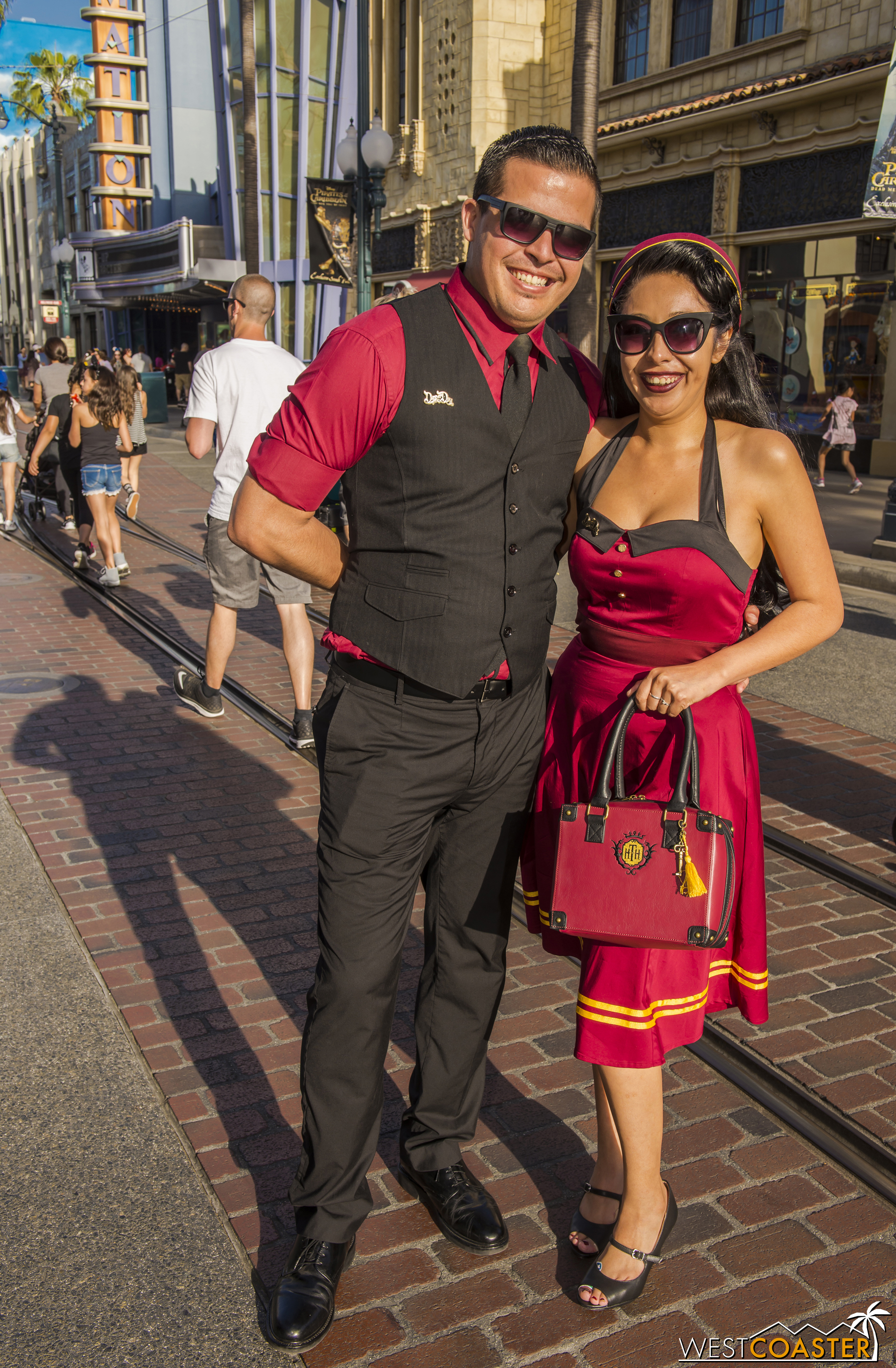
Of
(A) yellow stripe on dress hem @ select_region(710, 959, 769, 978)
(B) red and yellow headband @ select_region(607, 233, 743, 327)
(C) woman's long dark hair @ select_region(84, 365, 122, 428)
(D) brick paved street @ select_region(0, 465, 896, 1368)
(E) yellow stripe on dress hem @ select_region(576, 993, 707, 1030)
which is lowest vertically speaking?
(D) brick paved street @ select_region(0, 465, 896, 1368)

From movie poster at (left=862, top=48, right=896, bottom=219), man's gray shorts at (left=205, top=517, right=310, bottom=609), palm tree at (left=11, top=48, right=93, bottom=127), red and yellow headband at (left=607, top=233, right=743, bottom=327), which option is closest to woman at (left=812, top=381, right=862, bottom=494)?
movie poster at (left=862, top=48, right=896, bottom=219)

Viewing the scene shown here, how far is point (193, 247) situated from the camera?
38438mm

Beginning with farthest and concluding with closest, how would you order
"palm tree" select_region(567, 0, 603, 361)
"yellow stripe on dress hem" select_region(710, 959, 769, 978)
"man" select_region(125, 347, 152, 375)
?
"man" select_region(125, 347, 152, 375)
"palm tree" select_region(567, 0, 603, 361)
"yellow stripe on dress hem" select_region(710, 959, 769, 978)

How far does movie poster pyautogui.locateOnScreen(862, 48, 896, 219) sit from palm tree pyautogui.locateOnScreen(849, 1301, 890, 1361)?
1068 cm

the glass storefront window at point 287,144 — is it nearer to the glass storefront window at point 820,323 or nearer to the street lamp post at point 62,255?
the street lamp post at point 62,255

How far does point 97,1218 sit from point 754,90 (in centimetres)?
1865

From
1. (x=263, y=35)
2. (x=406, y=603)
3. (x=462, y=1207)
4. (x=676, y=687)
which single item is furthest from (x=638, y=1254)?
(x=263, y=35)

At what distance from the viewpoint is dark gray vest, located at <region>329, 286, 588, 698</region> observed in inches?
90.0

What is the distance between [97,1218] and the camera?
2.71 metres

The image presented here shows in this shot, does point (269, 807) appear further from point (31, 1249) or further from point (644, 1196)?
point (644, 1196)

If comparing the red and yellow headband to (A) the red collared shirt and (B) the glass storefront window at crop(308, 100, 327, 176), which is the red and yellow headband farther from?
(B) the glass storefront window at crop(308, 100, 327, 176)

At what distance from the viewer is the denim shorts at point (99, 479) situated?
1013cm

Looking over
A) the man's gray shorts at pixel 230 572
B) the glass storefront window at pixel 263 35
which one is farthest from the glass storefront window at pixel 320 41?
the man's gray shorts at pixel 230 572

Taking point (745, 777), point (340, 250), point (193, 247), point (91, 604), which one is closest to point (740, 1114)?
point (745, 777)
